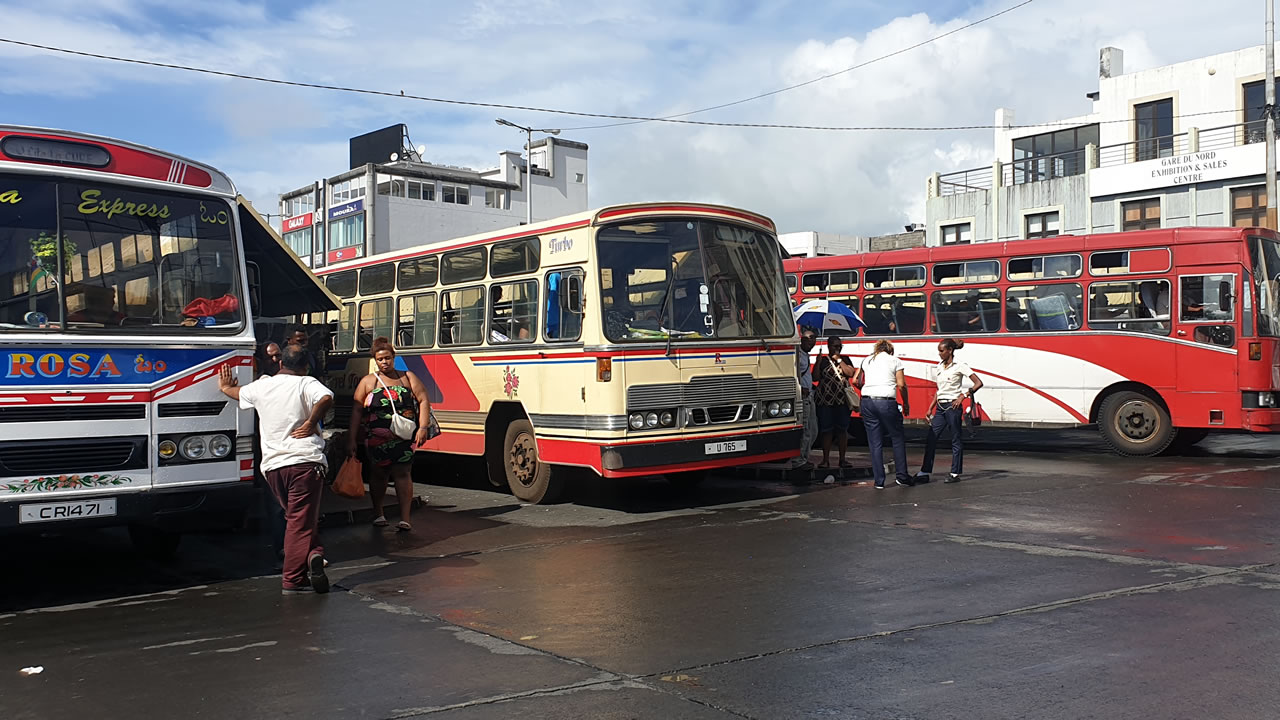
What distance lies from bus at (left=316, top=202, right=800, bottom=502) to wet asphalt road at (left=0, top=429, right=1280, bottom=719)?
832 mm

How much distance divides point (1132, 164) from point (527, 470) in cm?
2979

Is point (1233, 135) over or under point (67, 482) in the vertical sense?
over

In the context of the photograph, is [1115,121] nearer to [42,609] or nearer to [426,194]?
[42,609]

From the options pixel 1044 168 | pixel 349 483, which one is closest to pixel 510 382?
pixel 349 483

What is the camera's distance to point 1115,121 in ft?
129

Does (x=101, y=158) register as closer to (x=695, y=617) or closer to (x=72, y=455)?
(x=72, y=455)

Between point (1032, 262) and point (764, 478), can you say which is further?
point (1032, 262)

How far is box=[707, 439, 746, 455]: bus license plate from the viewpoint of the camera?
1241 cm

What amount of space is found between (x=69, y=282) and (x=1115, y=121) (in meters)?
37.5

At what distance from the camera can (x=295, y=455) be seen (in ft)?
27.7

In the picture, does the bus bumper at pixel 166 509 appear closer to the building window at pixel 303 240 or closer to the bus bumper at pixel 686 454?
the bus bumper at pixel 686 454

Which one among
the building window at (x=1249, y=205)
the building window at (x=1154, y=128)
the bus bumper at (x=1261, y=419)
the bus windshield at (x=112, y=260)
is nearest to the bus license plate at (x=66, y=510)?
the bus windshield at (x=112, y=260)

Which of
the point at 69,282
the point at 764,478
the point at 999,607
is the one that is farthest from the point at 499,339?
the point at 999,607

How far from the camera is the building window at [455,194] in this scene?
85500 mm
